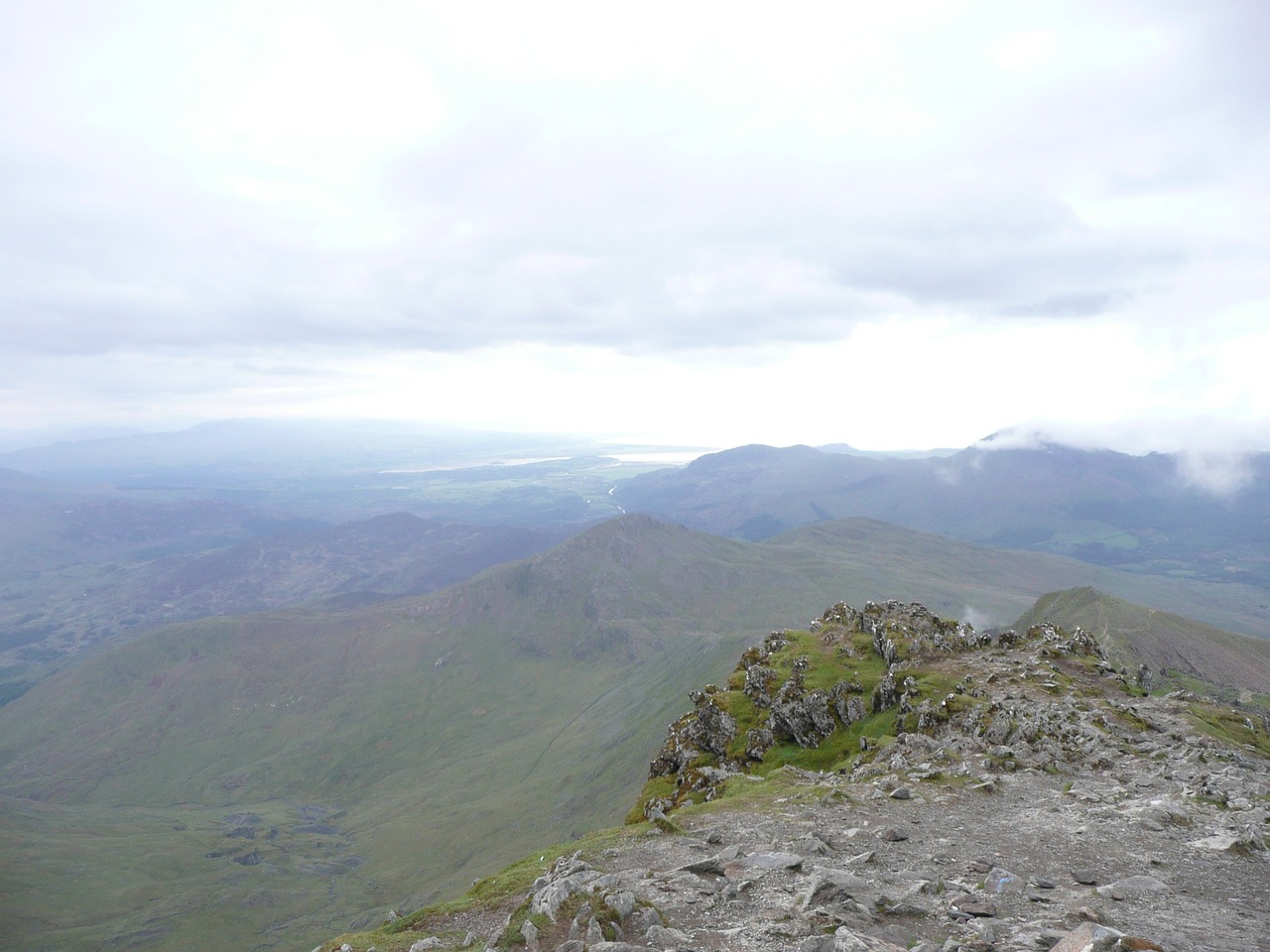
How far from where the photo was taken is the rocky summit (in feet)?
69.1

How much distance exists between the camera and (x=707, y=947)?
2014cm

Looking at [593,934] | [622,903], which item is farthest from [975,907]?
[593,934]

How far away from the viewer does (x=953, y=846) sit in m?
29.8

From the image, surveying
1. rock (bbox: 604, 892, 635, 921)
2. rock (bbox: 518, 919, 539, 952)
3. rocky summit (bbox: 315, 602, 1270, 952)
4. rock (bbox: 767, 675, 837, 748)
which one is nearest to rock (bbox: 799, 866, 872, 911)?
rocky summit (bbox: 315, 602, 1270, 952)

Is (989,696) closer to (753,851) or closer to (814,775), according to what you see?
(814,775)

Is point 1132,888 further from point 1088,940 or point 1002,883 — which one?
point 1088,940

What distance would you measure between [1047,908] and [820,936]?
31.3ft

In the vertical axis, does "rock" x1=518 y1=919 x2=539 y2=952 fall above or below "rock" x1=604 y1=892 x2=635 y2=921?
below

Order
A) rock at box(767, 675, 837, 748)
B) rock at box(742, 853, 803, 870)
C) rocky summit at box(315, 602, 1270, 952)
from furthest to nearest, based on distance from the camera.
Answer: rock at box(767, 675, 837, 748) < rock at box(742, 853, 803, 870) < rocky summit at box(315, 602, 1270, 952)

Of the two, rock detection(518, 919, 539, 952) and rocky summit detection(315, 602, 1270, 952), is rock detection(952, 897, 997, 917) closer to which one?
rocky summit detection(315, 602, 1270, 952)

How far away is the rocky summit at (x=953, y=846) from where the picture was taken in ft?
69.1

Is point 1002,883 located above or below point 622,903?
below

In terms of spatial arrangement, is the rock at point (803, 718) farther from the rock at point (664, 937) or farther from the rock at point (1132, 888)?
the rock at point (664, 937)

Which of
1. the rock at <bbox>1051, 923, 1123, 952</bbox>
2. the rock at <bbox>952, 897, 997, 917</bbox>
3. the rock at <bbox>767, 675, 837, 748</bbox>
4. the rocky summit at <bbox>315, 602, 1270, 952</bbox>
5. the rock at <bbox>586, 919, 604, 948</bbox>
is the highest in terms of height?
the rock at <bbox>1051, 923, 1123, 952</bbox>
